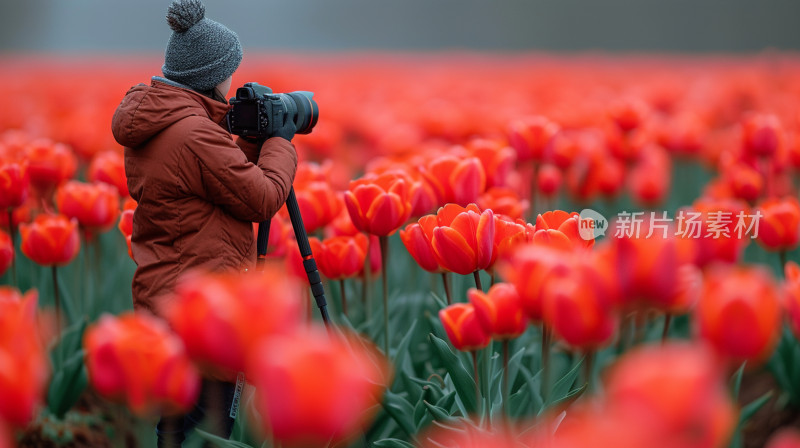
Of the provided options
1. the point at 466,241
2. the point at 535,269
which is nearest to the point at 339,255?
the point at 466,241

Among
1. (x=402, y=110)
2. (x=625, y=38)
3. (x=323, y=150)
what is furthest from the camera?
(x=625, y=38)

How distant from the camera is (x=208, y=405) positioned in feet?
6.76

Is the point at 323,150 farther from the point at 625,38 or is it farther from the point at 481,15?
the point at 481,15

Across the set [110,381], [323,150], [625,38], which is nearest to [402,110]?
[323,150]

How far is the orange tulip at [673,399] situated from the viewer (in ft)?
2.41

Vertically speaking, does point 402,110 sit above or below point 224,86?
below

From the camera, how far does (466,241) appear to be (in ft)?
5.57

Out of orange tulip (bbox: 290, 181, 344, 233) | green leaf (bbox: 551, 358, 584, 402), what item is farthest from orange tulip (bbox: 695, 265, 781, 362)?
orange tulip (bbox: 290, 181, 344, 233)

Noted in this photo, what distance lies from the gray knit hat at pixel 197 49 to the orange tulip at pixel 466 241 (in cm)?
75

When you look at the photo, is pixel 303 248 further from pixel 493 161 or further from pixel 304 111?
pixel 493 161

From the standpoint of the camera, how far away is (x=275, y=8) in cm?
4944

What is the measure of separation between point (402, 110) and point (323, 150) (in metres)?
1.17

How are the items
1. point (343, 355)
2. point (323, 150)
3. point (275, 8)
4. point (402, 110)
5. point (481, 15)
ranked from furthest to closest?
point (275, 8) < point (481, 15) < point (402, 110) < point (323, 150) < point (343, 355)

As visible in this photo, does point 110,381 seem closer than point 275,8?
Yes
